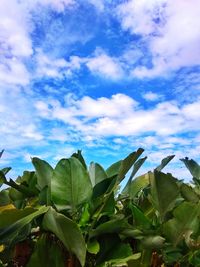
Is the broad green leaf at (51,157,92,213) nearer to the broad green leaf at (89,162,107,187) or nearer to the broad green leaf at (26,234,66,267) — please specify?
the broad green leaf at (26,234,66,267)

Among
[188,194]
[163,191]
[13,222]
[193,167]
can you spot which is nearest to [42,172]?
[13,222]

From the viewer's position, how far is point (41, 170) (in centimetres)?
145

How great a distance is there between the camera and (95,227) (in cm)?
131

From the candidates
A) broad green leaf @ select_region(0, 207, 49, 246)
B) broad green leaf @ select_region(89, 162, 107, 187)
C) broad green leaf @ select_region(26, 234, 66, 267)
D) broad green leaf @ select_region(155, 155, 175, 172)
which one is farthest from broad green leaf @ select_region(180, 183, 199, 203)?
broad green leaf @ select_region(0, 207, 49, 246)

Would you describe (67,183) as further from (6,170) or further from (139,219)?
(6,170)

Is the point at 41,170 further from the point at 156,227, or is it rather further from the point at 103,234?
the point at 156,227

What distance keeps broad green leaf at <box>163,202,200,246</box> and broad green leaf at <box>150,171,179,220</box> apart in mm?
69

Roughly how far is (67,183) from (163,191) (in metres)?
0.32

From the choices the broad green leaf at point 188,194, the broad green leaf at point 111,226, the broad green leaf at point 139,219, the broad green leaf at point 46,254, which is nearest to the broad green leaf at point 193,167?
the broad green leaf at point 188,194

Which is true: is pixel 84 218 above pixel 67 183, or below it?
below

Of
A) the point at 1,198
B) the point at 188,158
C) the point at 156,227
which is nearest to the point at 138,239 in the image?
the point at 156,227

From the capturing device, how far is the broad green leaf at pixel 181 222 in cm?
134

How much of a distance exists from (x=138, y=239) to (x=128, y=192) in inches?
12.6

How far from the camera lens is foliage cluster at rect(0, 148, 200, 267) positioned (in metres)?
1.23
